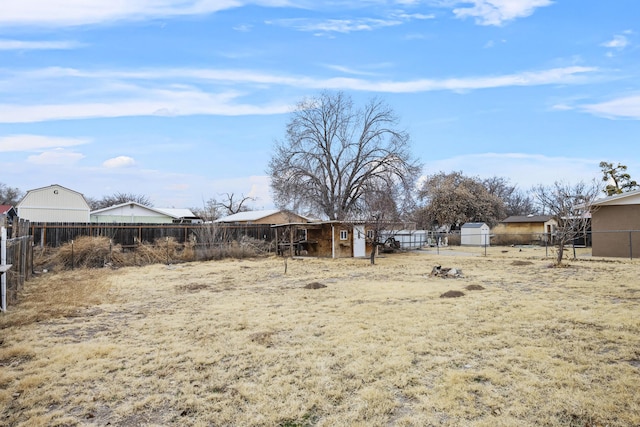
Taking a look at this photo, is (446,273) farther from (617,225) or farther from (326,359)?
(617,225)

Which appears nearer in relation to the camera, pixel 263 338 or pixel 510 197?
pixel 263 338

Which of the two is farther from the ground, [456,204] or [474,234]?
[456,204]

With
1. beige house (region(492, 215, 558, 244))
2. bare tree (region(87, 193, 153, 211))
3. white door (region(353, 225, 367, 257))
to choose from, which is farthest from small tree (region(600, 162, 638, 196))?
bare tree (region(87, 193, 153, 211))

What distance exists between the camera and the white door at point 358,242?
23452 mm

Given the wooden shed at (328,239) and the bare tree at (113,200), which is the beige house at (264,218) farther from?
the bare tree at (113,200)

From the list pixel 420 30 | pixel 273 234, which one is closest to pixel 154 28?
pixel 420 30

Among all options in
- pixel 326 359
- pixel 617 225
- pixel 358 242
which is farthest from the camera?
pixel 358 242

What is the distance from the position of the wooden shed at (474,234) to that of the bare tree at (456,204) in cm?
584

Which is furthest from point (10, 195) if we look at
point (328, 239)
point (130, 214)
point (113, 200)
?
point (328, 239)

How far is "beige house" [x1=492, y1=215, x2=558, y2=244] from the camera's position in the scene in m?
35.0

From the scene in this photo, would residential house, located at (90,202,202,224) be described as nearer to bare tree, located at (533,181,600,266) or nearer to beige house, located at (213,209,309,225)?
beige house, located at (213,209,309,225)

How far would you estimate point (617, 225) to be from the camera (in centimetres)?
2008

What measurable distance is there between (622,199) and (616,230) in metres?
1.63

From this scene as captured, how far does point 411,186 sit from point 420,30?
18843 millimetres
